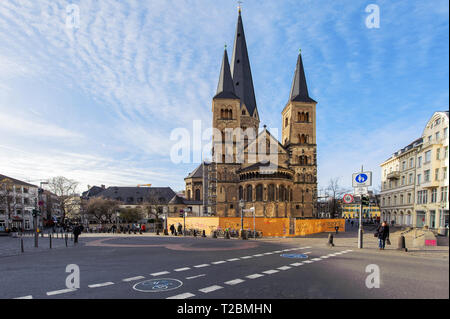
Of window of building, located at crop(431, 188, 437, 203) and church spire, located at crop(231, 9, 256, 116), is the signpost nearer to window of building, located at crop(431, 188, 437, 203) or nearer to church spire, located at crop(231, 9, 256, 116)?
window of building, located at crop(431, 188, 437, 203)

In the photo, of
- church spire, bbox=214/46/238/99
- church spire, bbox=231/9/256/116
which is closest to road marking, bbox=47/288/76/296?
church spire, bbox=214/46/238/99

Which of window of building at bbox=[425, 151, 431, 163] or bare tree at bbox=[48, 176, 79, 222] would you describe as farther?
bare tree at bbox=[48, 176, 79, 222]

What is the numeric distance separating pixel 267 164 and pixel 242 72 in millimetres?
29969

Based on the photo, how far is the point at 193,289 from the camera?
23.4ft

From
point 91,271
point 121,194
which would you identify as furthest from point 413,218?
point 121,194

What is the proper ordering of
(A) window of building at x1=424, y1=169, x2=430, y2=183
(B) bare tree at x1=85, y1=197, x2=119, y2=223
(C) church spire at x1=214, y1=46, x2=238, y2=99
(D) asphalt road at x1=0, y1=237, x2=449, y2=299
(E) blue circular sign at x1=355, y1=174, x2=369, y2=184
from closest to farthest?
(A) window of building at x1=424, y1=169, x2=430, y2=183 < (D) asphalt road at x1=0, y1=237, x2=449, y2=299 < (E) blue circular sign at x1=355, y1=174, x2=369, y2=184 < (C) church spire at x1=214, y1=46, x2=238, y2=99 < (B) bare tree at x1=85, y1=197, x2=119, y2=223

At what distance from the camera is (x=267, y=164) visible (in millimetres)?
48406

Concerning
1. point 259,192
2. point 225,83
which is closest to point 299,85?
point 225,83

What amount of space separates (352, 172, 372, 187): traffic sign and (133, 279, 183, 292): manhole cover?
891 centimetres

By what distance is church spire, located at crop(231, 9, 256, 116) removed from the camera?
212 ft

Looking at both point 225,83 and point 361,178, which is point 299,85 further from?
point 361,178

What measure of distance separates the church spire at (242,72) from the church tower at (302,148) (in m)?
12.8
